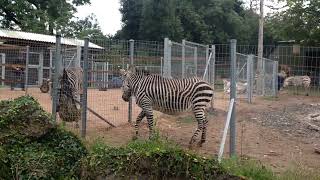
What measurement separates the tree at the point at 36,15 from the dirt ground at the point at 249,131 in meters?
22.3

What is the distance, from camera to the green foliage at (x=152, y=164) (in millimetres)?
5410

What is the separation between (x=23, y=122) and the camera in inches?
273

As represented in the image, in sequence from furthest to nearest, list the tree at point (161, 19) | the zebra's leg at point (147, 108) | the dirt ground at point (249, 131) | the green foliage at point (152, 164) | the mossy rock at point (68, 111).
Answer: the tree at point (161, 19), the mossy rock at point (68, 111), the zebra's leg at point (147, 108), the dirt ground at point (249, 131), the green foliage at point (152, 164)

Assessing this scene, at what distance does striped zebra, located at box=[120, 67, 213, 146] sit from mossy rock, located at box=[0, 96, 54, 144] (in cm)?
340

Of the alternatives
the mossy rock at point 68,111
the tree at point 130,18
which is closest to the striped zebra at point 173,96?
the mossy rock at point 68,111

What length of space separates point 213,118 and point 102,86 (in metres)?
3.58

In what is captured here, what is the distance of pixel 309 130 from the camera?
1284 centimetres

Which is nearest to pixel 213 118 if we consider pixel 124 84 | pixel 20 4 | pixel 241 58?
pixel 124 84

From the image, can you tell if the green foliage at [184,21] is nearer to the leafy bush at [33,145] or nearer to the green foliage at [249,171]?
the leafy bush at [33,145]

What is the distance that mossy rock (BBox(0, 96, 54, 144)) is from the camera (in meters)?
6.77

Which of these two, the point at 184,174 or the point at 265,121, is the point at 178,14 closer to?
the point at 265,121

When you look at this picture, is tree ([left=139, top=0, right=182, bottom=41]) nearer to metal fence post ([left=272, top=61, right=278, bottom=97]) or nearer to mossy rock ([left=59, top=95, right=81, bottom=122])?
metal fence post ([left=272, top=61, right=278, bottom=97])

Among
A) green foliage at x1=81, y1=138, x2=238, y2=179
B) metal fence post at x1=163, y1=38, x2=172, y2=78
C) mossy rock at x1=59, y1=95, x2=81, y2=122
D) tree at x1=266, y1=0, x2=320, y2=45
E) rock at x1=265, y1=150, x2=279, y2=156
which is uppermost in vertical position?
tree at x1=266, y1=0, x2=320, y2=45

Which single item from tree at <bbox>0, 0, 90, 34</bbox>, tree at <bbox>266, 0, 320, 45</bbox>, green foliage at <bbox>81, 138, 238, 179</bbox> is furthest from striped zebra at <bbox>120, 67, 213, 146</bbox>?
tree at <bbox>0, 0, 90, 34</bbox>
